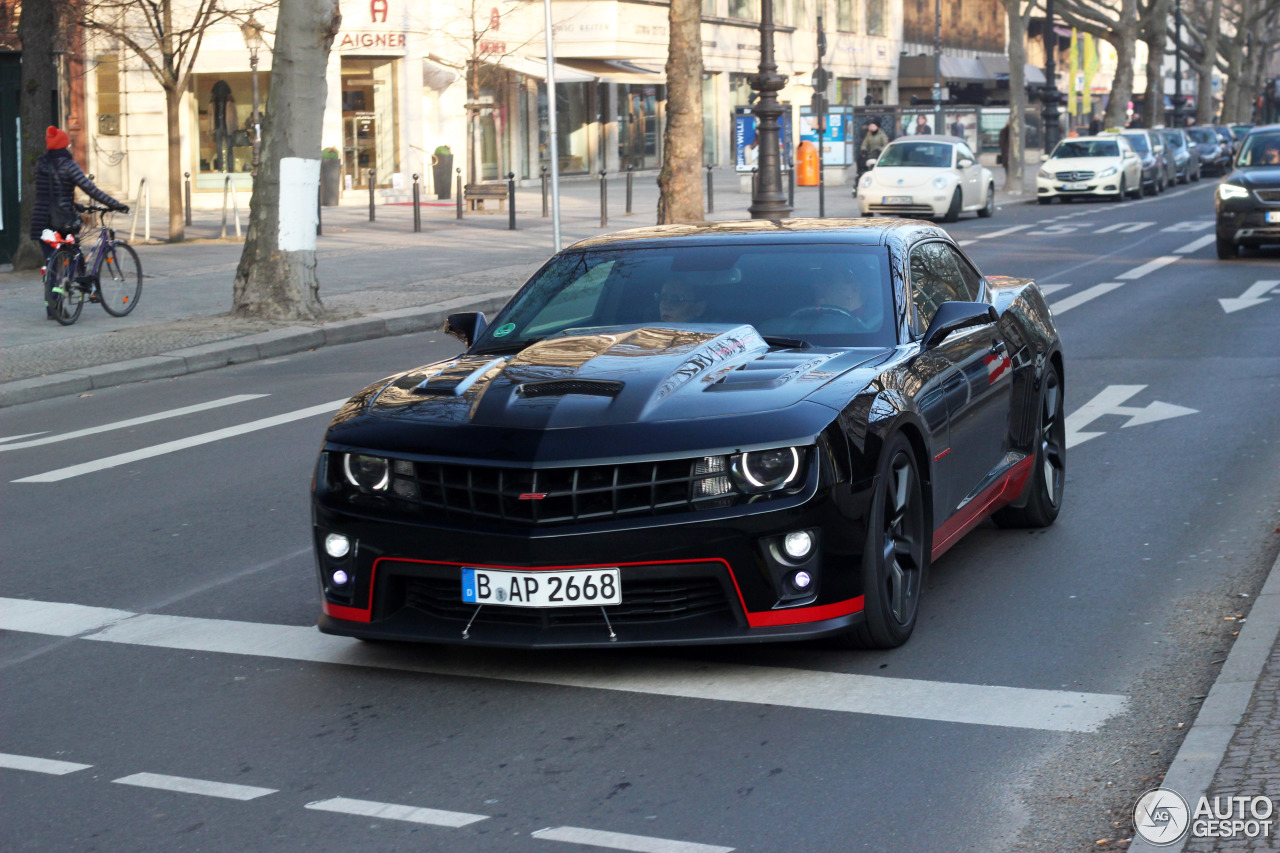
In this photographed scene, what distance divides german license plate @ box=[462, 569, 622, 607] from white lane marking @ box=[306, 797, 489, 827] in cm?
93

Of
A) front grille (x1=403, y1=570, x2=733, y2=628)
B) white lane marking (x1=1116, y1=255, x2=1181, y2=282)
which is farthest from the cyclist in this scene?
front grille (x1=403, y1=570, x2=733, y2=628)

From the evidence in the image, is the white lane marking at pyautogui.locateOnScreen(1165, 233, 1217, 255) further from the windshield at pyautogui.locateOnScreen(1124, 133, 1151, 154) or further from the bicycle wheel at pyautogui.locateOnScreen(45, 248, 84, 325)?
the windshield at pyautogui.locateOnScreen(1124, 133, 1151, 154)

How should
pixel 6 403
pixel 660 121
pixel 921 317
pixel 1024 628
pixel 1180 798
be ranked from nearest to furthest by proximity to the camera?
pixel 1180 798, pixel 1024 628, pixel 921 317, pixel 6 403, pixel 660 121

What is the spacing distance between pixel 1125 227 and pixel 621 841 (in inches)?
1118

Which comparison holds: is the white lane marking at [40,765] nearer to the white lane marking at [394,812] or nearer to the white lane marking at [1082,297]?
the white lane marking at [394,812]

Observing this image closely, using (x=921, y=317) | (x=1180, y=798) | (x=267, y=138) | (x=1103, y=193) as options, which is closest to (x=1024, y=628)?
→ (x=921, y=317)

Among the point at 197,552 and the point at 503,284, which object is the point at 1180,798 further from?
the point at 503,284

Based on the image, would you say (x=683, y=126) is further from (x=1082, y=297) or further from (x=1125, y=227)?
(x=1082, y=297)

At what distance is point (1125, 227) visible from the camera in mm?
30703

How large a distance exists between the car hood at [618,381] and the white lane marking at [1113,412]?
4.37 metres

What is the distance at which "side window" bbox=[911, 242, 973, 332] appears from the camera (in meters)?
6.59

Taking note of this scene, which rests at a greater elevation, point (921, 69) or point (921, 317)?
point (921, 69)

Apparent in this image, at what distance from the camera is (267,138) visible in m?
17.2

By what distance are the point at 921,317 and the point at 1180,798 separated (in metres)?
2.72
